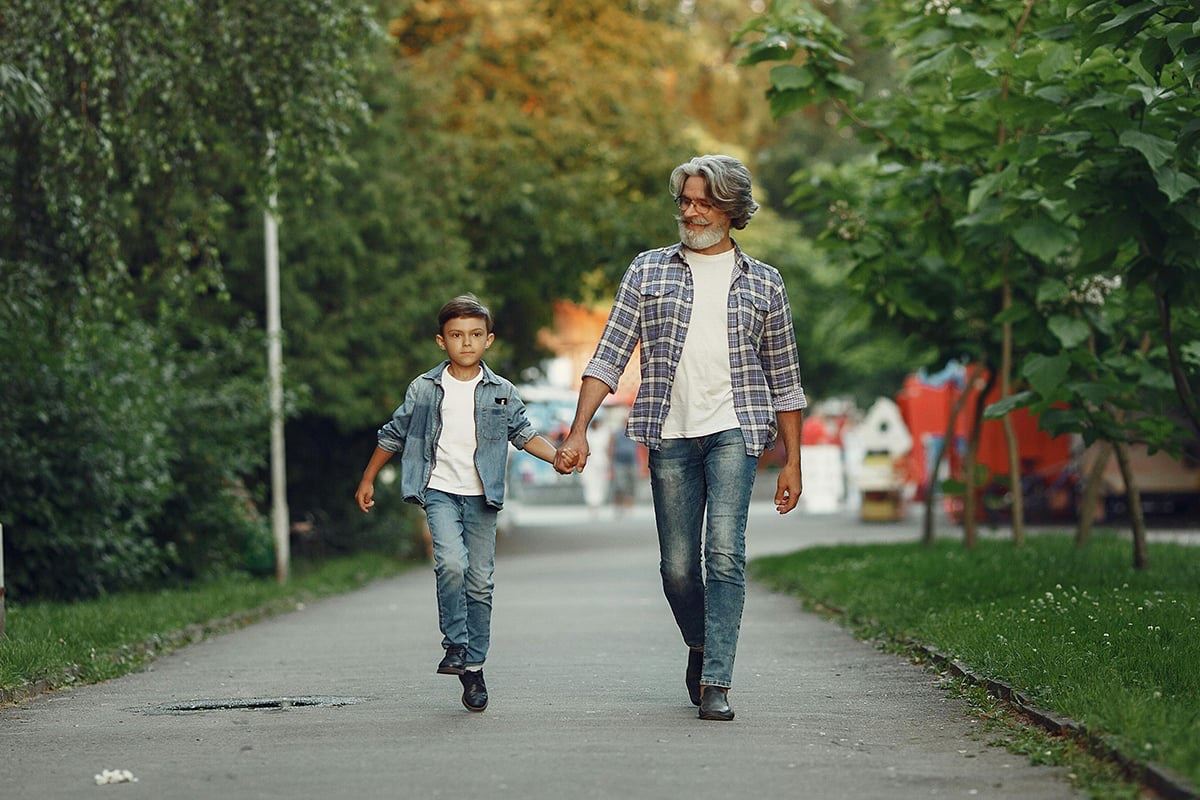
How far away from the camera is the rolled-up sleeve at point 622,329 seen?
859 centimetres

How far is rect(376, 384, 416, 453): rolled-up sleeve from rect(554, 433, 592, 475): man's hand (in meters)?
0.94

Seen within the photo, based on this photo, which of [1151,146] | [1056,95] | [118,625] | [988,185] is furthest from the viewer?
[118,625]

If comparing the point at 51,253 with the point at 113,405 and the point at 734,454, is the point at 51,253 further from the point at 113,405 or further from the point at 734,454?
the point at 734,454

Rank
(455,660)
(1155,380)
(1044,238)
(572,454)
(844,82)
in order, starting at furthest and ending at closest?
(1155,380) → (844,82) → (1044,238) → (455,660) → (572,454)

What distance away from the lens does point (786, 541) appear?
103ft

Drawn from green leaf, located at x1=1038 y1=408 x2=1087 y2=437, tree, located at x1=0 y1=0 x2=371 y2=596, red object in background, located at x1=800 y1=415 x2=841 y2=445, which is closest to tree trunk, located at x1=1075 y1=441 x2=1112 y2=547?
green leaf, located at x1=1038 y1=408 x2=1087 y2=437

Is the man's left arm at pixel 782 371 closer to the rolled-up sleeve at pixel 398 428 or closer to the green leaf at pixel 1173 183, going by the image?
the rolled-up sleeve at pixel 398 428

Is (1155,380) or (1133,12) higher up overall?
(1133,12)

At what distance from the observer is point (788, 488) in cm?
852

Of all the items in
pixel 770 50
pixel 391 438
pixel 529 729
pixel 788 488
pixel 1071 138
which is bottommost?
pixel 529 729

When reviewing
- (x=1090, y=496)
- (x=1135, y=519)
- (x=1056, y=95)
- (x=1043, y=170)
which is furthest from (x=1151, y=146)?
(x=1090, y=496)

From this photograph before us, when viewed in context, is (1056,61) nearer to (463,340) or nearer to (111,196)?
(463,340)

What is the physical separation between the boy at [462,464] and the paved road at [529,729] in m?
0.37

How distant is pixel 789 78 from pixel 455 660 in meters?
5.65
